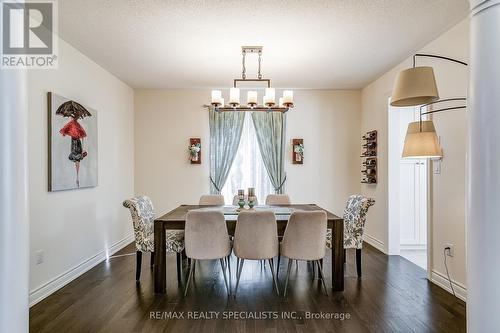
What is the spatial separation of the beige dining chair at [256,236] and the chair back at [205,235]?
147 mm

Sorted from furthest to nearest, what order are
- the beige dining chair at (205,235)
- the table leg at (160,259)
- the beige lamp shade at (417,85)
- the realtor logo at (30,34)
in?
the table leg at (160,259), the beige dining chair at (205,235), the beige lamp shade at (417,85), the realtor logo at (30,34)

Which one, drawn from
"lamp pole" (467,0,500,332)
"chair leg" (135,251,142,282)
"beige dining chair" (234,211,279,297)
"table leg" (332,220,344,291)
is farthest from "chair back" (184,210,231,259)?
"lamp pole" (467,0,500,332)

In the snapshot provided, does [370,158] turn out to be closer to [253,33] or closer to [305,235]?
[305,235]

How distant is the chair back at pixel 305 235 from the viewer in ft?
9.22

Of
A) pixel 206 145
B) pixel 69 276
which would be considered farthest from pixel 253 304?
pixel 206 145

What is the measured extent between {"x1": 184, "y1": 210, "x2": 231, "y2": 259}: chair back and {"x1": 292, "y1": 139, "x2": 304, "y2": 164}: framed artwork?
2705 millimetres

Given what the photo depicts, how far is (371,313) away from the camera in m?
2.56

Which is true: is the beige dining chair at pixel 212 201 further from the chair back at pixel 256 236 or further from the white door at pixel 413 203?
the white door at pixel 413 203

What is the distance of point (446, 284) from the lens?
9.96ft

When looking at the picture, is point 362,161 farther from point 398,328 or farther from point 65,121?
point 65,121

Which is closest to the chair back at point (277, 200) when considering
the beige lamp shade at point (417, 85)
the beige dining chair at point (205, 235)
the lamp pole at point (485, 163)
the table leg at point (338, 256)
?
the table leg at point (338, 256)

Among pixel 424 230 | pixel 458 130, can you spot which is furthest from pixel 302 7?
pixel 424 230

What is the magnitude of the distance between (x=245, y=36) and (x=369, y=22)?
124 cm

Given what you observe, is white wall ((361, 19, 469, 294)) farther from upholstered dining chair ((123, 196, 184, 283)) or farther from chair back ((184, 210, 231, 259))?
upholstered dining chair ((123, 196, 184, 283))
